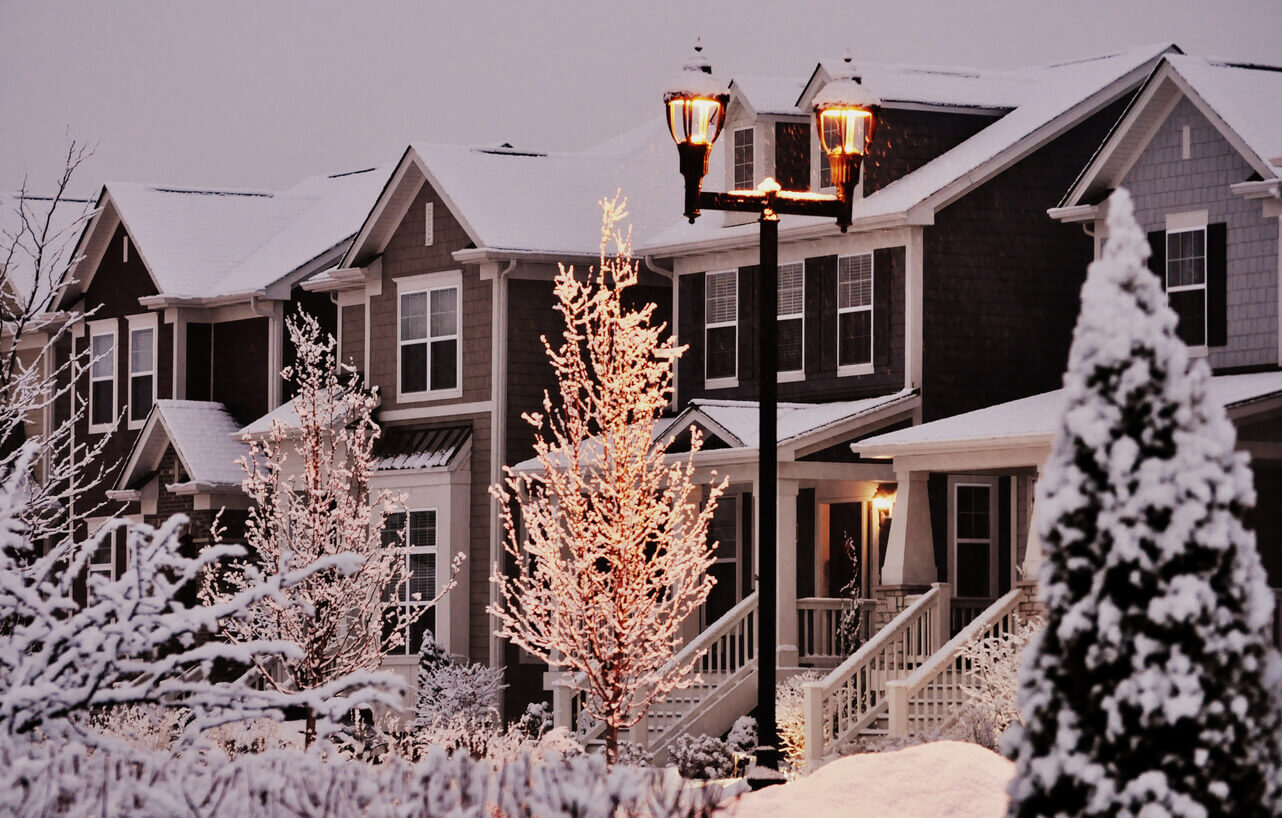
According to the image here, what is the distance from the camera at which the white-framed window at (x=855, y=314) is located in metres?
28.3

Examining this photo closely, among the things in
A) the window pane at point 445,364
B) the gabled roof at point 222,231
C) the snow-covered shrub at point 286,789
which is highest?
the gabled roof at point 222,231

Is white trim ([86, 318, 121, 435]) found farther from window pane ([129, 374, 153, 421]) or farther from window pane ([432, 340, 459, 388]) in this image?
window pane ([432, 340, 459, 388])

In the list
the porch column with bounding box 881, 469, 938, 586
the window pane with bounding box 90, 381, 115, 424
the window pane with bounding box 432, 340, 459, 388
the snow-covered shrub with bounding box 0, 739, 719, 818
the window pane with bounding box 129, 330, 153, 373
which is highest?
the window pane with bounding box 129, 330, 153, 373

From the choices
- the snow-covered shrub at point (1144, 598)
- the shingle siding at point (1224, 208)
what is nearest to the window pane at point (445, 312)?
the shingle siding at point (1224, 208)

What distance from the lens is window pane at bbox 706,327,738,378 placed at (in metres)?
30.1

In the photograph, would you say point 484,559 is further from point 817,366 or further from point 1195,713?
point 1195,713

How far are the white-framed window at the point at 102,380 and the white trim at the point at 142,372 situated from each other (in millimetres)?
387

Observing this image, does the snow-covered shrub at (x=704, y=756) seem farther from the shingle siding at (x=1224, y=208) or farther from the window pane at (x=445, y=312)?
the window pane at (x=445, y=312)

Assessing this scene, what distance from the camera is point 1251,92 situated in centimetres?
2569

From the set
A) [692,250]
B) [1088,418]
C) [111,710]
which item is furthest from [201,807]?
[692,250]

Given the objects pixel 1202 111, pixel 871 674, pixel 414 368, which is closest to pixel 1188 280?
pixel 1202 111

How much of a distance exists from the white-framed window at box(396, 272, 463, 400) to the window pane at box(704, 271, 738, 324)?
4.06 meters

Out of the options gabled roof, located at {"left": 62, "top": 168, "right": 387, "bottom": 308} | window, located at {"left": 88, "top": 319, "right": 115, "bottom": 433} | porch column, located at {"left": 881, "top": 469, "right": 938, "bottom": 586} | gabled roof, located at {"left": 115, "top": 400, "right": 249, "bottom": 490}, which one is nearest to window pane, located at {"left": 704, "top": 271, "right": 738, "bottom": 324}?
porch column, located at {"left": 881, "top": 469, "right": 938, "bottom": 586}

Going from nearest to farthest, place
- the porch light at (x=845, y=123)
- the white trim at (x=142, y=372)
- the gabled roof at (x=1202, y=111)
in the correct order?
the porch light at (x=845, y=123) → the gabled roof at (x=1202, y=111) → the white trim at (x=142, y=372)
